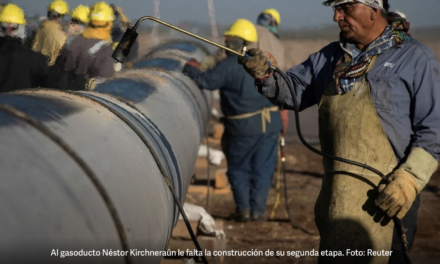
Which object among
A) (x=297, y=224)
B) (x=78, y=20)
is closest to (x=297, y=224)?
(x=297, y=224)

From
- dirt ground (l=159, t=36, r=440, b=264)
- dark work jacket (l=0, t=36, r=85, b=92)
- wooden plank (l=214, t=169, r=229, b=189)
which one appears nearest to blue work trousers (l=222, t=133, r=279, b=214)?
dirt ground (l=159, t=36, r=440, b=264)

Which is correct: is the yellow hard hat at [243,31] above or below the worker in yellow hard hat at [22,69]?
above

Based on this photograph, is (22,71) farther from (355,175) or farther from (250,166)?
(355,175)

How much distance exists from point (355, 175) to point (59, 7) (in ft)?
12.8

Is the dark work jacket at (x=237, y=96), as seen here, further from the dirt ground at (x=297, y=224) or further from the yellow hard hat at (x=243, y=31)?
the dirt ground at (x=297, y=224)

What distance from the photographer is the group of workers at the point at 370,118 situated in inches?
119

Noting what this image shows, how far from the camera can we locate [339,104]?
323cm

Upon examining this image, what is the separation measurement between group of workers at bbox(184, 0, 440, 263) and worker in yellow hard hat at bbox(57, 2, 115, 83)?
6.17ft

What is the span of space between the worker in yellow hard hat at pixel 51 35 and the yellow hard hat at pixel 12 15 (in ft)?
0.60

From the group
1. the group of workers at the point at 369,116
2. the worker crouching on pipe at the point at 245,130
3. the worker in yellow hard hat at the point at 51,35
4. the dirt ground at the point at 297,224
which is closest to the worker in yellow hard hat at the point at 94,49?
the worker in yellow hard hat at the point at 51,35

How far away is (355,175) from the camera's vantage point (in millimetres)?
3217

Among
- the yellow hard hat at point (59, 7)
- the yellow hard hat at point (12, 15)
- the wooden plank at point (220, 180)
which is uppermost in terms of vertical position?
the yellow hard hat at point (59, 7)

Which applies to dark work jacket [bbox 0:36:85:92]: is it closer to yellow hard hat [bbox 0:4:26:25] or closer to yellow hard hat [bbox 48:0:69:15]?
yellow hard hat [bbox 0:4:26:25]

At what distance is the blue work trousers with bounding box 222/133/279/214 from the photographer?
24.0ft
